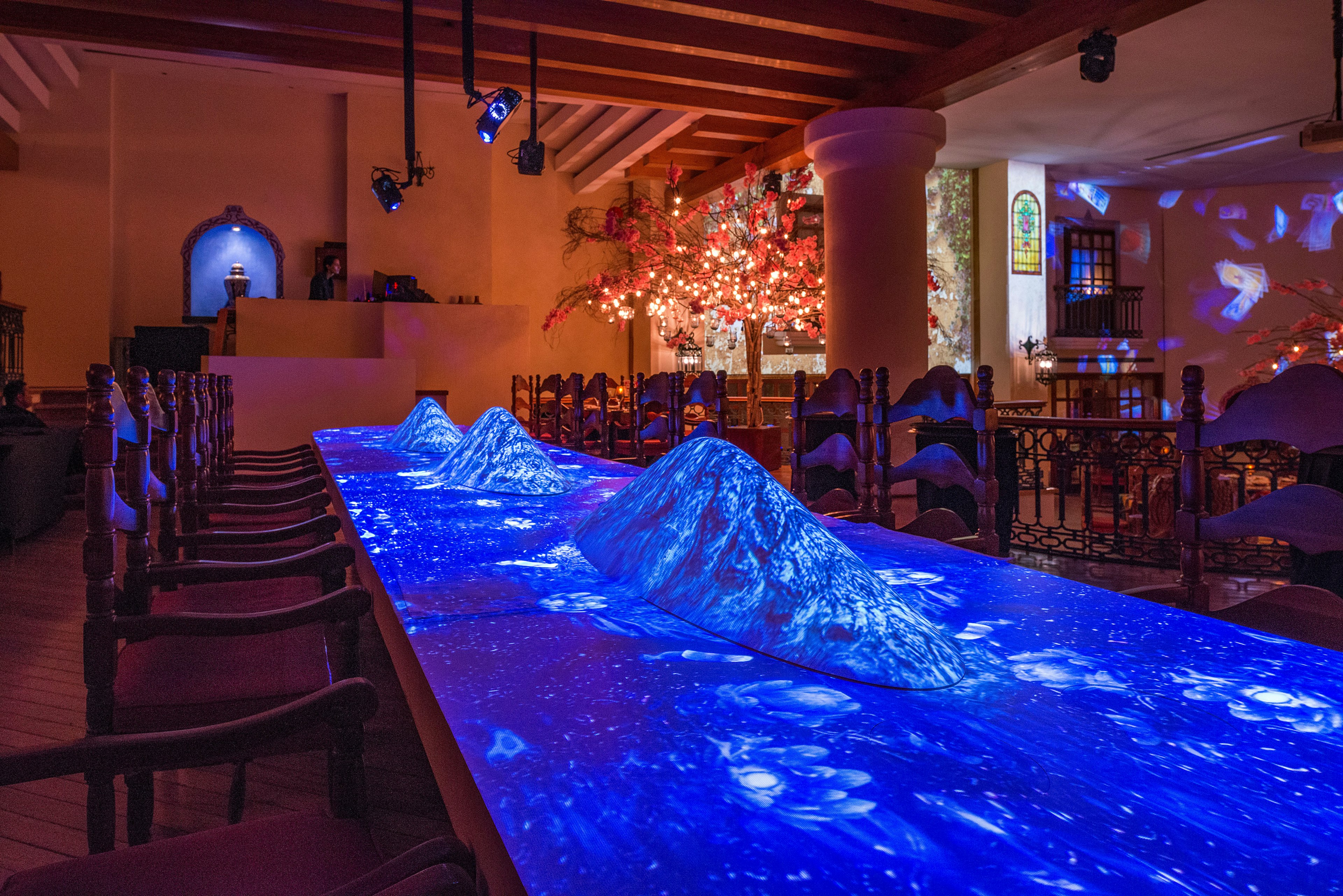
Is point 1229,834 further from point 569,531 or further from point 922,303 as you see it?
point 922,303

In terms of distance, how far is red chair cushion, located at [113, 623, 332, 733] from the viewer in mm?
1207

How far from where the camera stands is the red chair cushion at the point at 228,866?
2.42ft

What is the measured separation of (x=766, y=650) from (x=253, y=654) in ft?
3.62

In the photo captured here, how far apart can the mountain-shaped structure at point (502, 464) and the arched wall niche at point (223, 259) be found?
8.73m

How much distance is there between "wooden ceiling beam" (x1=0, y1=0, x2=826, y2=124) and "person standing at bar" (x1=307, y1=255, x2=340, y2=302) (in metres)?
2.99

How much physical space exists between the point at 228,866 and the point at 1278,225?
13433mm

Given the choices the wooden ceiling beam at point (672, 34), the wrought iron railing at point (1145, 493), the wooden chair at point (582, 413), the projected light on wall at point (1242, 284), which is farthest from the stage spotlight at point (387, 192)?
the projected light on wall at point (1242, 284)

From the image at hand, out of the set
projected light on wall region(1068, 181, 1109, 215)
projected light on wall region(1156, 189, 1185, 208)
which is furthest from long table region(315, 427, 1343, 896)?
projected light on wall region(1156, 189, 1185, 208)

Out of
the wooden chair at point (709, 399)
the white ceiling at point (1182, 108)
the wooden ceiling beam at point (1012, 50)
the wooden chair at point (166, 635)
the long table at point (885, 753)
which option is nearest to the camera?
the long table at point (885, 753)

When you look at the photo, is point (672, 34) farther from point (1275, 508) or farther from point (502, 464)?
point (1275, 508)

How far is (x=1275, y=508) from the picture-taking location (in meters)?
1.30

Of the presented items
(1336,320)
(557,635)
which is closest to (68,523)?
(557,635)

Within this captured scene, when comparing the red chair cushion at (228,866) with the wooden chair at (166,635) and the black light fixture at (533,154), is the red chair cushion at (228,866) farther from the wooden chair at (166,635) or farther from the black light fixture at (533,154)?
the black light fixture at (533,154)

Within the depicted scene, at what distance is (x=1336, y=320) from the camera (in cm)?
730
